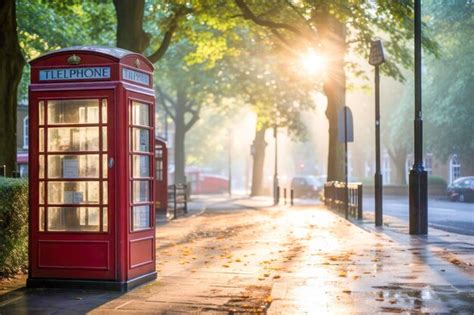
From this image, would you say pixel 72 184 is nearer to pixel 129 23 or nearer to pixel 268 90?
pixel 129 23

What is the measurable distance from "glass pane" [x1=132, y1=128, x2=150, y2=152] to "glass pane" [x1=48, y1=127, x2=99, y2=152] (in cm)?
50

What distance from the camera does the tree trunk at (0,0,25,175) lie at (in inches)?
576

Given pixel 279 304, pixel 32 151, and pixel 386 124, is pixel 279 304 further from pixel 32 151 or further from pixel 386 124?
pixel 386 124

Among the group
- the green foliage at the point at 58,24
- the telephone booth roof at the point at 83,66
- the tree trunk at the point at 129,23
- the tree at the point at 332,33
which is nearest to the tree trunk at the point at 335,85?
the tree at the point at 332,33

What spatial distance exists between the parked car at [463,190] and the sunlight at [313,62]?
10.8m

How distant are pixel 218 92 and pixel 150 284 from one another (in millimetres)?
38026

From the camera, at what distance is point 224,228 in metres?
22.1

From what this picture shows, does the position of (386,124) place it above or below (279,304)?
above

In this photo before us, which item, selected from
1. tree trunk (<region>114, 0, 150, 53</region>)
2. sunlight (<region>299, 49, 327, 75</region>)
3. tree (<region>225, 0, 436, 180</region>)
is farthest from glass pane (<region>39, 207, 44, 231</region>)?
sunlight (<region>299, 49, 327, 75</region>)

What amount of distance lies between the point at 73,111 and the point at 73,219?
1321 mm

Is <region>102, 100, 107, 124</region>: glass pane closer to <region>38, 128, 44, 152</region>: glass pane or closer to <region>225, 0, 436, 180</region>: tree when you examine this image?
<region>38, 128, 44, 152</region>: glass pane

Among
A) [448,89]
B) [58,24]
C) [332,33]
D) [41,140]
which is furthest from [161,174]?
[448,89]

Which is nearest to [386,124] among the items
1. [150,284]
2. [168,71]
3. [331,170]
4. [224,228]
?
[168,71]

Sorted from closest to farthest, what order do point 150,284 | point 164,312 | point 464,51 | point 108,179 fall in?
point 164,312 → point 108,179 → point 150,284 → point 464,51
